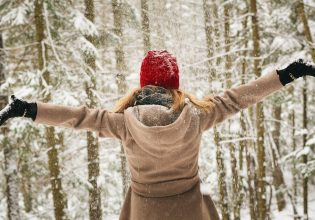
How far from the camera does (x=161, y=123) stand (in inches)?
88.4

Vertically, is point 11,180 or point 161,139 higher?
point 161,139

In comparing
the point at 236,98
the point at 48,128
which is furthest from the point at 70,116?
the point at 48,128

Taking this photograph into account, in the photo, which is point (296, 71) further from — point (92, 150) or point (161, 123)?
point (92, 150)

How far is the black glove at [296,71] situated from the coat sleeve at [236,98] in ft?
0.14

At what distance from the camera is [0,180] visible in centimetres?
1418

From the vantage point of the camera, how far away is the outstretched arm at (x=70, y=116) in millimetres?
2139

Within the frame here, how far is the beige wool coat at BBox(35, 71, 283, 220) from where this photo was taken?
86.9 inches

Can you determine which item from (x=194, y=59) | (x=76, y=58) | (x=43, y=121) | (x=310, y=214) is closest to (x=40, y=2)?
Answer: (x=76, y=58)

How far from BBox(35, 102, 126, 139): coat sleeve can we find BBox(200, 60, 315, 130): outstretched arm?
57cm

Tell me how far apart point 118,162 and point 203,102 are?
14248mm

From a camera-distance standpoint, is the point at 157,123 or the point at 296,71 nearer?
the point at 157,123

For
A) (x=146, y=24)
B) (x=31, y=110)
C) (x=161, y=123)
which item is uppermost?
(x=146, y=24)

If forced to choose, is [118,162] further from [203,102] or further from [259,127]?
[203,102]

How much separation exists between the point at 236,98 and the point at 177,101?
451 mm
